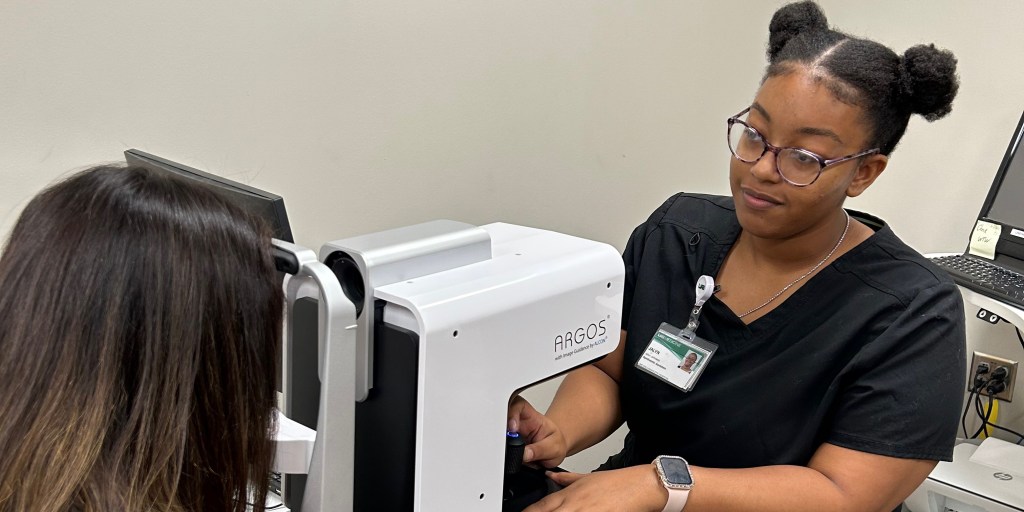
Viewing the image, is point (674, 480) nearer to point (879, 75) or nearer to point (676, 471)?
point (676, 471)

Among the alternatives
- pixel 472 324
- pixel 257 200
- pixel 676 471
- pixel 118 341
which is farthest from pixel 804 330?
pixel 118 341

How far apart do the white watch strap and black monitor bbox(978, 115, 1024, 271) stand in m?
1.29

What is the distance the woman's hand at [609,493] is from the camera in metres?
0.99

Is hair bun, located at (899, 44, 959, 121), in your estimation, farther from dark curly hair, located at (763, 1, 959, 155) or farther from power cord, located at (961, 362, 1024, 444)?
power cord, located at (961, 362, 1024, 444)

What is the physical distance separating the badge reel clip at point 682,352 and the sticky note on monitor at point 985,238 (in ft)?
3.41

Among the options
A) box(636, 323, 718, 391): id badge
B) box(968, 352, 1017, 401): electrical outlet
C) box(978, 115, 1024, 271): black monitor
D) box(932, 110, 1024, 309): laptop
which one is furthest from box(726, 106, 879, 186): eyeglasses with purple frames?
box(968, 352, 1017, 401): electrical outlet

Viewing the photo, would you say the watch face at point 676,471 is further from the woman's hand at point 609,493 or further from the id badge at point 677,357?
the id badge at point 677,357

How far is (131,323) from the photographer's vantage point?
0.67 m

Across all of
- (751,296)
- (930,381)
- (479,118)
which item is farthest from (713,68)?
(930,381)

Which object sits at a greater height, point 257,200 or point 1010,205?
point 257,200

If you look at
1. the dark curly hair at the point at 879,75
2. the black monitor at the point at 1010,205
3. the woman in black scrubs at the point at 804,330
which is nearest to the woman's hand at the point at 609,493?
the woman in black scrubs at the point at 804,330

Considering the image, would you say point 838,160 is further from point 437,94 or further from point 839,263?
point 437,94

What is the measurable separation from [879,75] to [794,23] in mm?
175

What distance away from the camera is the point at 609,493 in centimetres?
104
